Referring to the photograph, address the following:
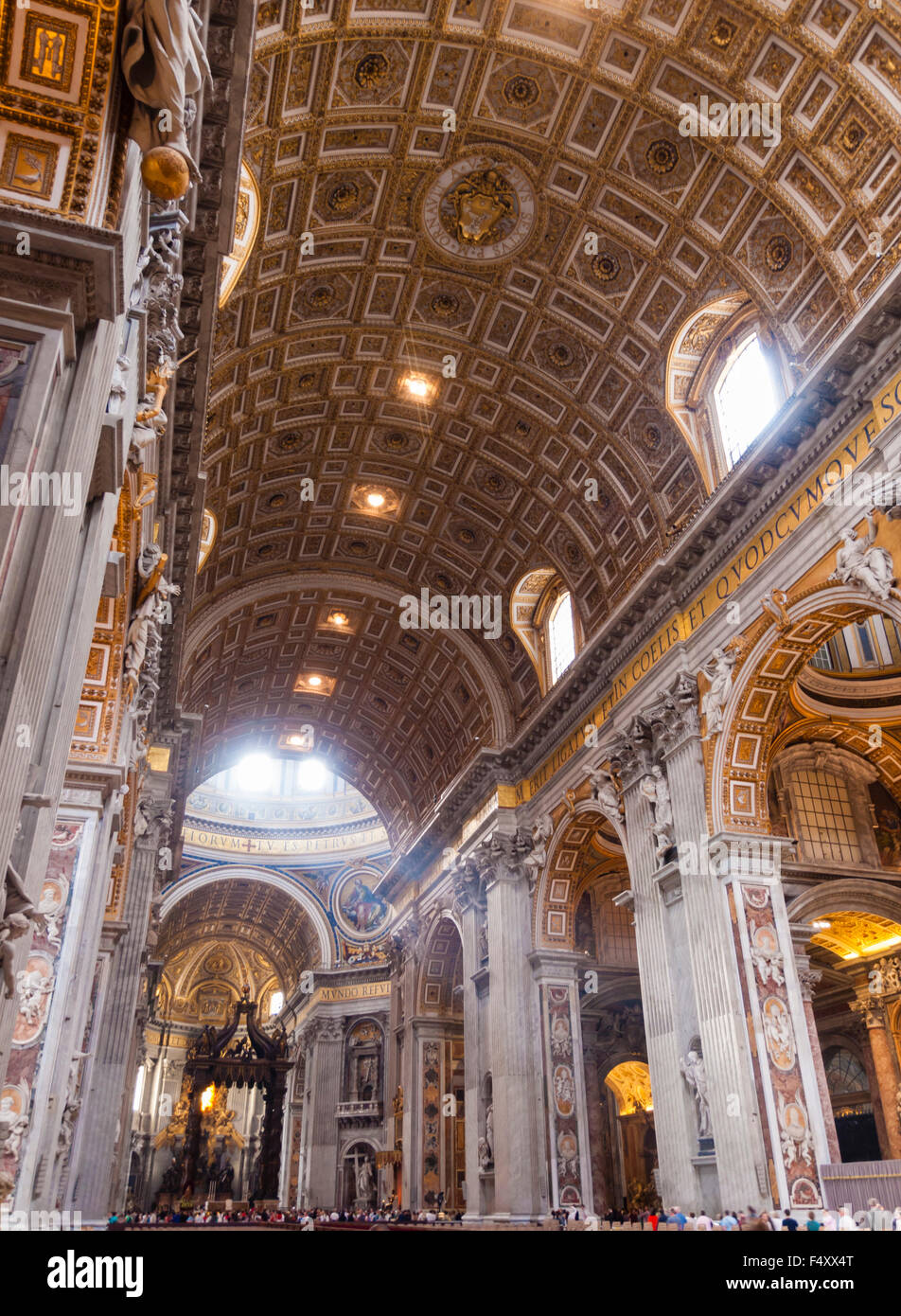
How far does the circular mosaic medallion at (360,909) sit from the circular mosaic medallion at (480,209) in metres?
30.0

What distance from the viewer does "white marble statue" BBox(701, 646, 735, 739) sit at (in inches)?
546

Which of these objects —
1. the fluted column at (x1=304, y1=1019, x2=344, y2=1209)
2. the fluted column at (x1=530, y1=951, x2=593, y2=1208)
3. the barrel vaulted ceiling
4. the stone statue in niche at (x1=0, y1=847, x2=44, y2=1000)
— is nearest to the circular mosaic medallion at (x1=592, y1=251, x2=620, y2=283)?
the barrel vaulted ceiling

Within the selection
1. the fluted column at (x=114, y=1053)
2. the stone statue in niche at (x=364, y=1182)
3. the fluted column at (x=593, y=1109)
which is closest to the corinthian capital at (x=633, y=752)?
the fluted column at (x=114, y=1053)

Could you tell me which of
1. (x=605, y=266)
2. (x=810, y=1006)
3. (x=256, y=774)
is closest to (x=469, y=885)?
(x=810, y=1006)

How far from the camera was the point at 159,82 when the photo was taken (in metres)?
5.88

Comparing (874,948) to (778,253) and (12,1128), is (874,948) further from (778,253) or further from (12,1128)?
(12,1128)

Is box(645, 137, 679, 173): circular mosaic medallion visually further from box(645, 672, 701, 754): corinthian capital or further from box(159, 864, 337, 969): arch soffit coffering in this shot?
box(159, 864, 337, 969): arch soffit coffering

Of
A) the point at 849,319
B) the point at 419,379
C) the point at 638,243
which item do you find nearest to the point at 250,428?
the point at 419,379

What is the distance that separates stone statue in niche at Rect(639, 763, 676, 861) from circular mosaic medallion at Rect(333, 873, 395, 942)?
1063 inches

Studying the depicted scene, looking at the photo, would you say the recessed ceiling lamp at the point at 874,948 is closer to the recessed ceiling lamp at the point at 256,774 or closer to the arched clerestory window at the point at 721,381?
the arched clerestory window at the point at 721,381

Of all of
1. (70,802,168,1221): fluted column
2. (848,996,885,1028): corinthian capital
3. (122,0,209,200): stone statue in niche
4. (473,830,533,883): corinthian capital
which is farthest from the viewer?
(473,830,533,883): corinthian capital

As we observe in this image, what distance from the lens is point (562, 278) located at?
16.4 metres

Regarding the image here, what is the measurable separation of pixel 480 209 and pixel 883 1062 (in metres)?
16.2
